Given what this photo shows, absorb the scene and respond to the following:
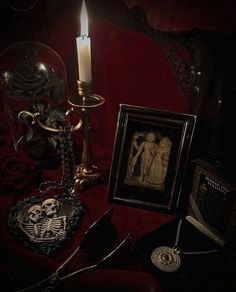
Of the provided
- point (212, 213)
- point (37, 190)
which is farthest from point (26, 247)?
point (212, 213)

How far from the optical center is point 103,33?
1.03 m

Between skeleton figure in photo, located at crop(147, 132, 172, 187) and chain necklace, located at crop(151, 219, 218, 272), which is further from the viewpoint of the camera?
skeleton figure in photo, located at crop(147, 132, 172, 187)

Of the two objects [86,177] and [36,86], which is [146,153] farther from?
[36,86]

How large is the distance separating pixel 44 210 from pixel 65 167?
0.56 feet

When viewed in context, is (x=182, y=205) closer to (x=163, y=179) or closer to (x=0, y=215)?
(x=163, y=179)

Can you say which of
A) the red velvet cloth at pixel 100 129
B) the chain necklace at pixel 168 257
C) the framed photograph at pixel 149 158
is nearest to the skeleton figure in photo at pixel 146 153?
the framed photograph at pixel 149 158

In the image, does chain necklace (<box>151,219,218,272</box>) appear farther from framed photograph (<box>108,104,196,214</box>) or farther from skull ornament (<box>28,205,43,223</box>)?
skull ornament (<box>28,205,43,223</box>)

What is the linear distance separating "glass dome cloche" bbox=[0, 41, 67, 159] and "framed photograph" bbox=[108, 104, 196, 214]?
0.79 feet

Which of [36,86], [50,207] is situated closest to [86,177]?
[50,207]

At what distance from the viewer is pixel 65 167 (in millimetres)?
999

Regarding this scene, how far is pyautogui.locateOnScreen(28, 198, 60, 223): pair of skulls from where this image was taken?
854 millimetres

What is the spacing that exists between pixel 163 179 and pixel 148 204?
8 cm

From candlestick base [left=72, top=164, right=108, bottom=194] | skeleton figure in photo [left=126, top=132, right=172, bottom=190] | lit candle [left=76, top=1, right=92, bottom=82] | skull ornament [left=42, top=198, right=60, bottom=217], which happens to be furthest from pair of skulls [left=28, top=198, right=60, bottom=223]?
lit candle [left=76, top=1, right=92, bottom=82]

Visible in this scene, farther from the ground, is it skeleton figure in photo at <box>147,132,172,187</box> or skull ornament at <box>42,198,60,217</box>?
skeleton figure in photo at <box>147,132,172,187</box>
